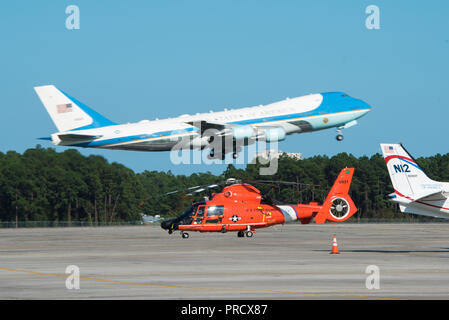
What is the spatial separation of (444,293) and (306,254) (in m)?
15.9

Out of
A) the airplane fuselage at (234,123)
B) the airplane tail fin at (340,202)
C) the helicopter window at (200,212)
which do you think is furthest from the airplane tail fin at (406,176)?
the airplane fuselage at (234,123)

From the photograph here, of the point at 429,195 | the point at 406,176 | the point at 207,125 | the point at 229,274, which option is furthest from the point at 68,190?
the point at 229,274

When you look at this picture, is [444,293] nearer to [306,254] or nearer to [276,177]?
[306,254]

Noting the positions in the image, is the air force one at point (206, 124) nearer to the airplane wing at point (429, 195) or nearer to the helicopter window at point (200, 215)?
the helicopter window at point (200, 215)

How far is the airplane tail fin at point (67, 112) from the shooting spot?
6756 centimetres

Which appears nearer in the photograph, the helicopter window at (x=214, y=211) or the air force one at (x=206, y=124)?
the helicopter window at (x=214, y=211)

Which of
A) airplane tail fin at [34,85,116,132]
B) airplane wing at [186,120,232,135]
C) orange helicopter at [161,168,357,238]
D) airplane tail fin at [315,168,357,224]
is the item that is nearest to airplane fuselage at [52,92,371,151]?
airplane wing at [186,120,232,135]

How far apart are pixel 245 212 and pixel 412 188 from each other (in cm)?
1413

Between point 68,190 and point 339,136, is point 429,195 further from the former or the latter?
point 68,190

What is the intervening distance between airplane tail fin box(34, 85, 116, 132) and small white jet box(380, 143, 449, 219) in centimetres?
3369

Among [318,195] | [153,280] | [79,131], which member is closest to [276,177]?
[318,195]

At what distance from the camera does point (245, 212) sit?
49.6 metres

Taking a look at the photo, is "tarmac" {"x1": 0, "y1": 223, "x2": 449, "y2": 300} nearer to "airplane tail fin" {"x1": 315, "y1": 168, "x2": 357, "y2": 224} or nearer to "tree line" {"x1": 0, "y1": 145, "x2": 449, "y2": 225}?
"airplane tail fin" {"x1": 315, "y1": 168, "x2": 357, "y2": 224}

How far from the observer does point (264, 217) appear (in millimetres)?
50062
